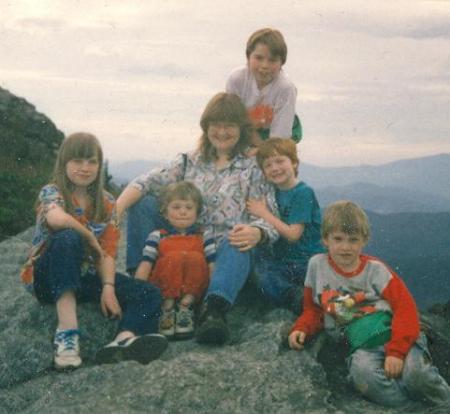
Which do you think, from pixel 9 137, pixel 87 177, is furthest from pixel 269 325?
pixel 9 137

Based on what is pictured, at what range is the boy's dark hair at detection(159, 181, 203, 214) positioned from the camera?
224 inches

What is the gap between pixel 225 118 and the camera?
5.86 meters

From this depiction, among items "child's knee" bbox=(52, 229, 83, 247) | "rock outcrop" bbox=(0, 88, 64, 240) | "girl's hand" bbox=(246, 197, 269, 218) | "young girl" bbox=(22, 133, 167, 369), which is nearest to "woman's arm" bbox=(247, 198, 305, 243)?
"girl's hand" bbox=(246, 197, 269, 218)

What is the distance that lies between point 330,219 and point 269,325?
963 millimetres

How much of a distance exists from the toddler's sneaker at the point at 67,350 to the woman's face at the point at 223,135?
6.64 feet

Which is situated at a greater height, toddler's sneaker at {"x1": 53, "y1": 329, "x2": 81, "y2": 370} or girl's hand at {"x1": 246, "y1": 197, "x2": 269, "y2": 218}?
girl's hand at {"x1": 246, "y1": 197, "x2": 269, "y2": 218}

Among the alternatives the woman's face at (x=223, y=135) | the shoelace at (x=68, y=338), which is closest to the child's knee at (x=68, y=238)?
the shoelace at (x=68, y=338)

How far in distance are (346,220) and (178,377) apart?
1443 millimetres

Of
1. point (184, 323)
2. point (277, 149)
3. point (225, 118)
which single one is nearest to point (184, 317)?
point (184, 323)

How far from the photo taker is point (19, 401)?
459 centimetres

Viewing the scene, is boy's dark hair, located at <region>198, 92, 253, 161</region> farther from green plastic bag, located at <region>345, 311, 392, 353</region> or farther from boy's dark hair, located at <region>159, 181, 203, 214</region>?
green plastic bag, located at <region>345, 311, 392, 353</region>

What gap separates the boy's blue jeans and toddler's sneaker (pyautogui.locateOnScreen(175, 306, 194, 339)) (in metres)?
0.24

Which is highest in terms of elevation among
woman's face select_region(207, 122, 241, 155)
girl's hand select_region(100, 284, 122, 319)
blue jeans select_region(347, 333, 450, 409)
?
woman's face select_region(207, 122, 241, 155)

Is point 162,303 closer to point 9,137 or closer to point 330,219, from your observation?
point 330,219
